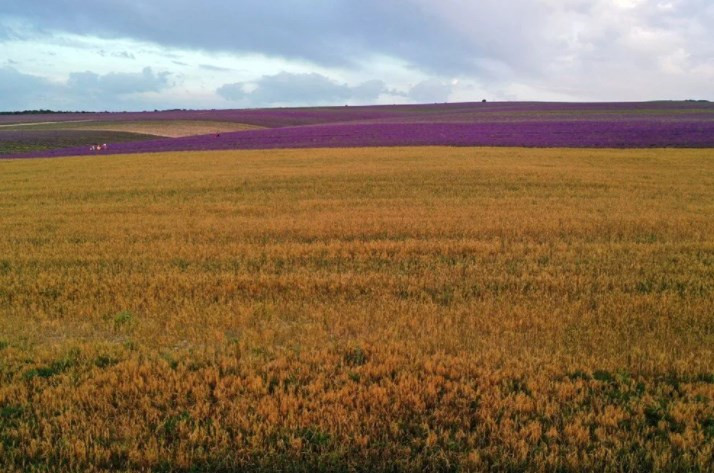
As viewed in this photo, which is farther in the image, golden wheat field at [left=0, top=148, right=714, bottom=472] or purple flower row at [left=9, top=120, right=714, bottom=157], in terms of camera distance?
purple flower row at [left=9, top=120, right=714, bottom=157]

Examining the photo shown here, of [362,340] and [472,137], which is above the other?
[472,137]

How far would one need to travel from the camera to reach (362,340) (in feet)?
22.0

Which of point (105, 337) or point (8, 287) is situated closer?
point (105, 337)

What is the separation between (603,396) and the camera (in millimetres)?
5301

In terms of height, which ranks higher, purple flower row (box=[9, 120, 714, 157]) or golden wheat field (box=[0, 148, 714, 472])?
purple flower row (box=[9, 120, 714, 157])

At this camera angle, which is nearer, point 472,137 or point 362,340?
point 362,340

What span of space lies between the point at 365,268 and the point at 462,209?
6.86m

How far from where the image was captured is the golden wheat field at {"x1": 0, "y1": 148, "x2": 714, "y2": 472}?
15.0 feet

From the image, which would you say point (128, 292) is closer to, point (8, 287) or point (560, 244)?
point (8, 287)

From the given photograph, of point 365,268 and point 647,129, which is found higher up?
point 647,129

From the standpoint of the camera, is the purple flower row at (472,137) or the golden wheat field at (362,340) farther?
the purple flower row at (472,137)

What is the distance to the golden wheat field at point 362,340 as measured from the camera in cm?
457

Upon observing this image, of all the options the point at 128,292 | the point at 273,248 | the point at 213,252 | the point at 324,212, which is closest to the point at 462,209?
the point at 324,212

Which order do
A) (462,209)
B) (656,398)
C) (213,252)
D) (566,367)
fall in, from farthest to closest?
(462,209)
(213,252)
(566,367)
(656,398)
